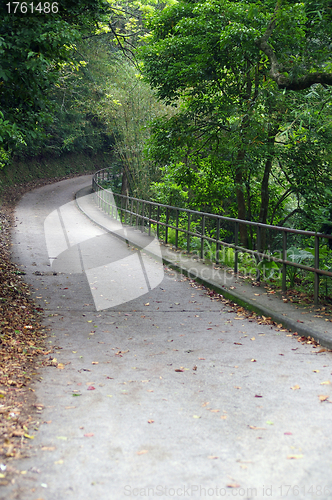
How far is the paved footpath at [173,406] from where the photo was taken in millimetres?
2998

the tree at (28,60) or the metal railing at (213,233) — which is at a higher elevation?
the tree at (28,60)

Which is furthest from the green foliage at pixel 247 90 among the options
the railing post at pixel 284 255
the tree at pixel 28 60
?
the tree at pixel 28 60

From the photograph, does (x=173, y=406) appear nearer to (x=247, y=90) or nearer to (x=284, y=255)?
(x=284, y=255)

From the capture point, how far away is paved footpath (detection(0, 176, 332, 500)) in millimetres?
2998

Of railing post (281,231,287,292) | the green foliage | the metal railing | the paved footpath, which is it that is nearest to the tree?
the paved footpath

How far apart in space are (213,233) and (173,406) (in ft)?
46.2

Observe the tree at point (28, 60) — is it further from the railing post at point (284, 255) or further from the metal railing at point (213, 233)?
the railing post at point (284, 255)

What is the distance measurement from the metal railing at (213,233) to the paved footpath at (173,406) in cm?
140

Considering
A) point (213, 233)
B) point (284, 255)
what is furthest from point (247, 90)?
point (284, 255)

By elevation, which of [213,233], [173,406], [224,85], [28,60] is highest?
[224,85]

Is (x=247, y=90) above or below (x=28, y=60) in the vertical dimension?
above

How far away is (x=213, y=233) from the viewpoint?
18000mm

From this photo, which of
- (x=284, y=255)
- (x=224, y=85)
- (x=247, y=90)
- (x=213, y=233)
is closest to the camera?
(x=284, y=255)

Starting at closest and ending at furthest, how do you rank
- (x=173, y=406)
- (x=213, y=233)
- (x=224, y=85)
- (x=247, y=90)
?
(x=173, y=406)
(x=224, y=85)
(x=247, y=90)
(x=213, y=233)
